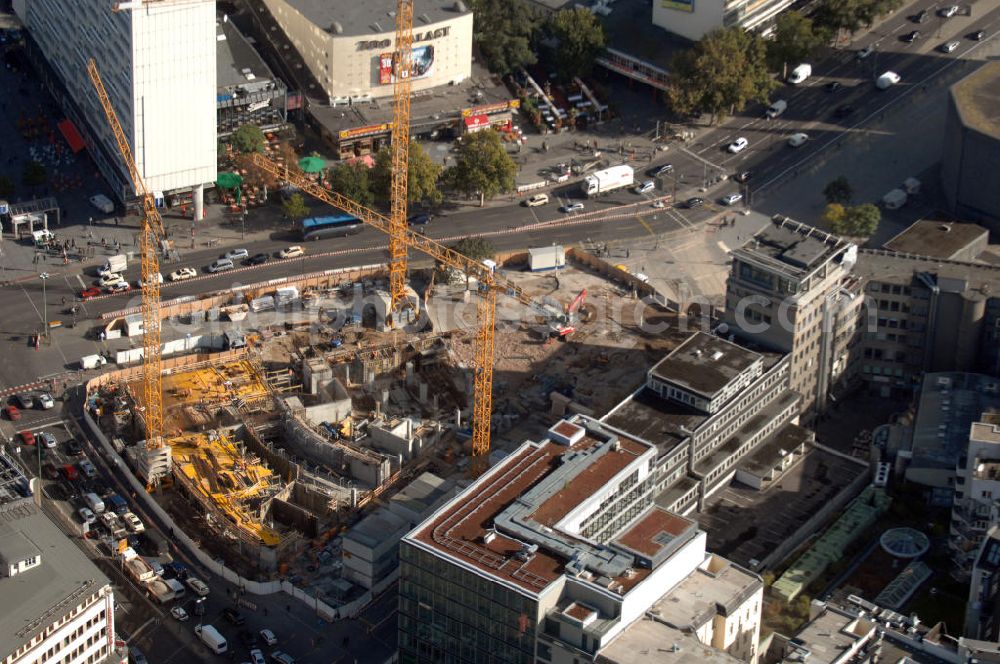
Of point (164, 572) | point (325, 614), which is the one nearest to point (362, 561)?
point (325, 614)

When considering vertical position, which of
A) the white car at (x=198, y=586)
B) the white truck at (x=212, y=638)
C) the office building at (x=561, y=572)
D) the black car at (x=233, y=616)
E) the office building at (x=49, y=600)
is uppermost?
→ the office building at (x=561, y=572)

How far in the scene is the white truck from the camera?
189m

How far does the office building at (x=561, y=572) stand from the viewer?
16975 cm

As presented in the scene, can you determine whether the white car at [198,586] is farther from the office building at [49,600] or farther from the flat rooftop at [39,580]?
the flat rooftop at [39,580]

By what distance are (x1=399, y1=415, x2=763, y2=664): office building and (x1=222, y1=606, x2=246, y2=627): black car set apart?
62.9 feet

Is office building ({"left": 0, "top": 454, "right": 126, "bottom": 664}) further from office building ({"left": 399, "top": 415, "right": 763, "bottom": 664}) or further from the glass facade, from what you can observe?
office building ({"left": 399, "top": 415, "right": 763, "bottom": 664})

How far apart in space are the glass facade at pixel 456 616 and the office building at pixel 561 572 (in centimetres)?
9

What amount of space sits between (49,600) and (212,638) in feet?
59.5

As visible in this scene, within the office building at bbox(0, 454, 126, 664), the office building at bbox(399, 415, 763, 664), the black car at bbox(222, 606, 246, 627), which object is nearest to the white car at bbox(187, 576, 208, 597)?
the black car at bbox(222, 606, 246, 627)

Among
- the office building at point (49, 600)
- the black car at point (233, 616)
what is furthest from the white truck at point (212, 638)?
the office building at point (49, 600)

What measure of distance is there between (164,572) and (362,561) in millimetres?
19755

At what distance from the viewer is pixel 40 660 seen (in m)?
174

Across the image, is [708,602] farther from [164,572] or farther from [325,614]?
[164,572]

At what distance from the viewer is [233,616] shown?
193m
